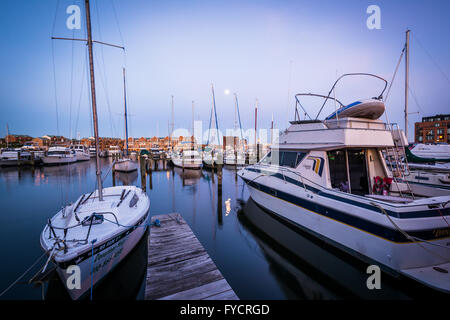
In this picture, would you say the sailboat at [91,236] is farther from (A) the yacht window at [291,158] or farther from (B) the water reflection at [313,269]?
(A) the yacht window at [291,158]

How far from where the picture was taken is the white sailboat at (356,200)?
4074mm

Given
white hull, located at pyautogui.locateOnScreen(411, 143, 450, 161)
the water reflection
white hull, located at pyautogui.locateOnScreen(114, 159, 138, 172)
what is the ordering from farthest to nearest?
white hull, located at pyautogui.locateOnScreen(114, 159, 138, 172) → white hull, located at pyautogui.locateOnScreen(411, 143, 450, 161) → the water reflection

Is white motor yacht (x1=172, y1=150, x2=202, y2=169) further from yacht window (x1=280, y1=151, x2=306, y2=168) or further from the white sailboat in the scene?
yacht window (x1=280, y1=151, x2=306, y2=168)

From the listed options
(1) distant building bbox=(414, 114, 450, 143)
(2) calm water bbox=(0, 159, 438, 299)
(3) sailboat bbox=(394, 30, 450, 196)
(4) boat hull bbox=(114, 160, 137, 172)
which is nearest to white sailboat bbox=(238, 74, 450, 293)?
(3) sailboat bbox=(394, 30, 450, 196)

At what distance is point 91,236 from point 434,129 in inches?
3182

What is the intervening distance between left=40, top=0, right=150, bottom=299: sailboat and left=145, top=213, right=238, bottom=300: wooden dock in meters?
0.84

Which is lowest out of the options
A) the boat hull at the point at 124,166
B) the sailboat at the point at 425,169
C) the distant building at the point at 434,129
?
the boat hull at the point at 124,166

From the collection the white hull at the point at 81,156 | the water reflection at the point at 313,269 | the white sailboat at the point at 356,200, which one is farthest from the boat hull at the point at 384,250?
the white hull at the point at 81,156

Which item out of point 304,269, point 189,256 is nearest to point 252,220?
point 304,269

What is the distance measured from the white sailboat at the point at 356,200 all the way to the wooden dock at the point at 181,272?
363 cm

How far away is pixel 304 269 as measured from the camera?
535cm

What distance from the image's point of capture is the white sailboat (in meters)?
4.07

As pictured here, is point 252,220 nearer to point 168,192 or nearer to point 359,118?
point 359,118
